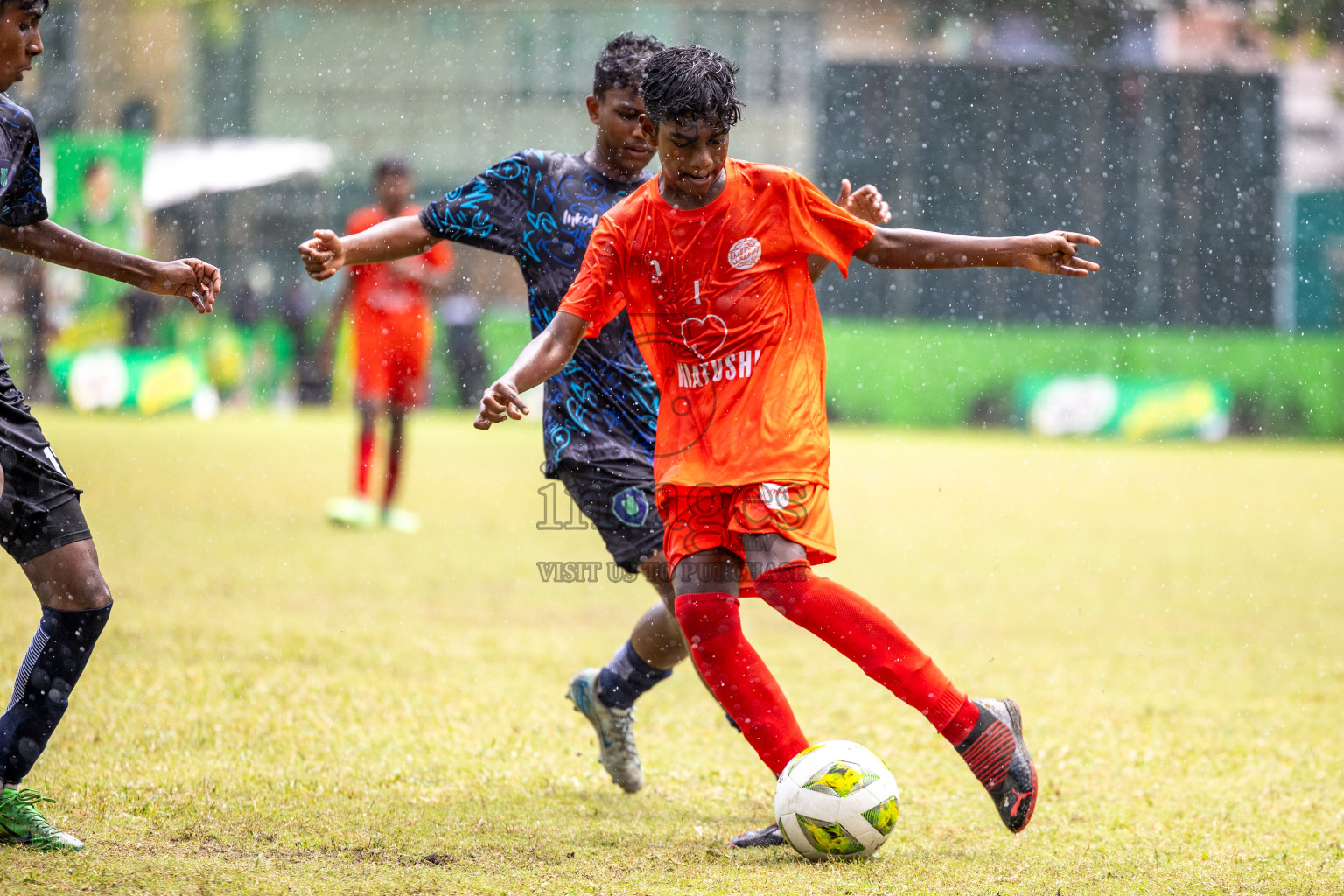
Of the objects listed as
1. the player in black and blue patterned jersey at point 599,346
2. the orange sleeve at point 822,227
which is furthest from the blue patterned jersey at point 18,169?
the orange sleeve at point 822,227

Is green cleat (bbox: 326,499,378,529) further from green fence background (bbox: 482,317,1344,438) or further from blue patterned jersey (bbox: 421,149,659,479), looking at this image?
green fence background (bbox: 482,317,1344,438)

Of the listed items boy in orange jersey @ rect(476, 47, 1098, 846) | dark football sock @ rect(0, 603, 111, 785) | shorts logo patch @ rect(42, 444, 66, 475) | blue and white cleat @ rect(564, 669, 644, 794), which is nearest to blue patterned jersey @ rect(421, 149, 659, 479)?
boy in orange jersey @ rect(476, 47, 1098, 846)

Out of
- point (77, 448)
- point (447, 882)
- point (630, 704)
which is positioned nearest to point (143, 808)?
point (447, 882)

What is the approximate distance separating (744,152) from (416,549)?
42.1ft

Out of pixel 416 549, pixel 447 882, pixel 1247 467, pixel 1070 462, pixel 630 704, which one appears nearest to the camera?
pixel 447 882

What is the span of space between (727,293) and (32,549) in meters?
1.52

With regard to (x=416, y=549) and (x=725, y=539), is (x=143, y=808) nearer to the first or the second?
(x=725, y=539)

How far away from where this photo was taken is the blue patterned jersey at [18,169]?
9.12ft

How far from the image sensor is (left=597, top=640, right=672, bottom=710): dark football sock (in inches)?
136

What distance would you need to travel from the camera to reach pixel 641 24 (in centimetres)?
2042

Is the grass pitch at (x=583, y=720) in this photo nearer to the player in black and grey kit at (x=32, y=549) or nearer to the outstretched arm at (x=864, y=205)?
the player in black and grey kit at (x=32, y=549)

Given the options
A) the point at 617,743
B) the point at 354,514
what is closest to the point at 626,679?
the point at 617,743

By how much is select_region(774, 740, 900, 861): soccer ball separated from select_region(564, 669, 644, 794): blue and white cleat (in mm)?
768

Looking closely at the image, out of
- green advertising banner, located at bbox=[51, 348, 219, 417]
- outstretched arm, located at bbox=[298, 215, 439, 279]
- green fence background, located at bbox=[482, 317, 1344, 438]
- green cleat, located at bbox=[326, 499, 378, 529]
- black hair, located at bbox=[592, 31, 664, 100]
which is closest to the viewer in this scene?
outstretched arm, located at bbox=[298, 215, 439, 279]
